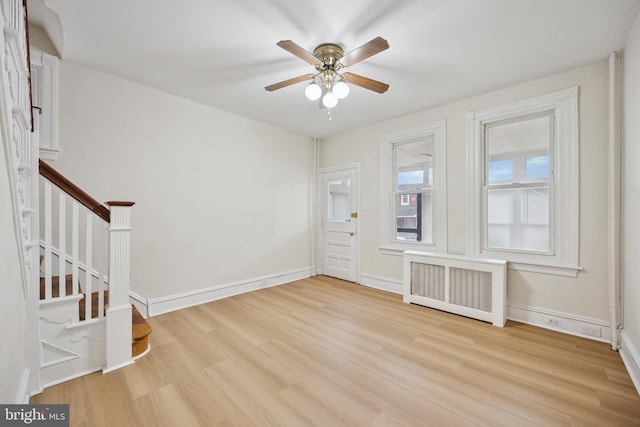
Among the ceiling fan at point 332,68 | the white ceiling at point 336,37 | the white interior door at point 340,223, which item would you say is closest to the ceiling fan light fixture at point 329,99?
the ceiling fan at point 332,68

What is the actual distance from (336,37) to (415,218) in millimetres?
2668

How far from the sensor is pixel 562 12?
188 cm

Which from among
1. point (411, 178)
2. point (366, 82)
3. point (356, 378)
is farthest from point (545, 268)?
point (366, 82)

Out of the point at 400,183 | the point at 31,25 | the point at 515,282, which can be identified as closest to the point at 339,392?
the point at 515,282

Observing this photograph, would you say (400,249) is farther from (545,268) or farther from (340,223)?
(545,268)

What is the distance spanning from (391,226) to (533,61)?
2499mm

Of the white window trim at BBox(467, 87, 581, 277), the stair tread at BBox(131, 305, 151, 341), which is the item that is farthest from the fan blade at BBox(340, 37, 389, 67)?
the stair tread at BBox(131, 305, 151, 341)

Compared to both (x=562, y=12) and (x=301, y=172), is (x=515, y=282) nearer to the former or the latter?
(x=562, y=12)

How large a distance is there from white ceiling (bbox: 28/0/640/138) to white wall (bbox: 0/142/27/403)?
1.55 m

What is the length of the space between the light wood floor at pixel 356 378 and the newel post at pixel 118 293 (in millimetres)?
135

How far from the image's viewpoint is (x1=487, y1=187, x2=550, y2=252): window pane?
2.88 metres

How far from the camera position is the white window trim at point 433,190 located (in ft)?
11.5

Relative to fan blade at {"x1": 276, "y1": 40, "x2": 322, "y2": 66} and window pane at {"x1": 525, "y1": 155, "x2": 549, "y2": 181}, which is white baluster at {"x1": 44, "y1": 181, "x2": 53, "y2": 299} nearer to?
fan blade at {"x1": 276, "y1": 40, "x2": 322, "y2": 66}

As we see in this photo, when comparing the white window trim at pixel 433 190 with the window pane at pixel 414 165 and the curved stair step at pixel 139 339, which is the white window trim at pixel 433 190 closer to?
the window pane at pixel 414 165
